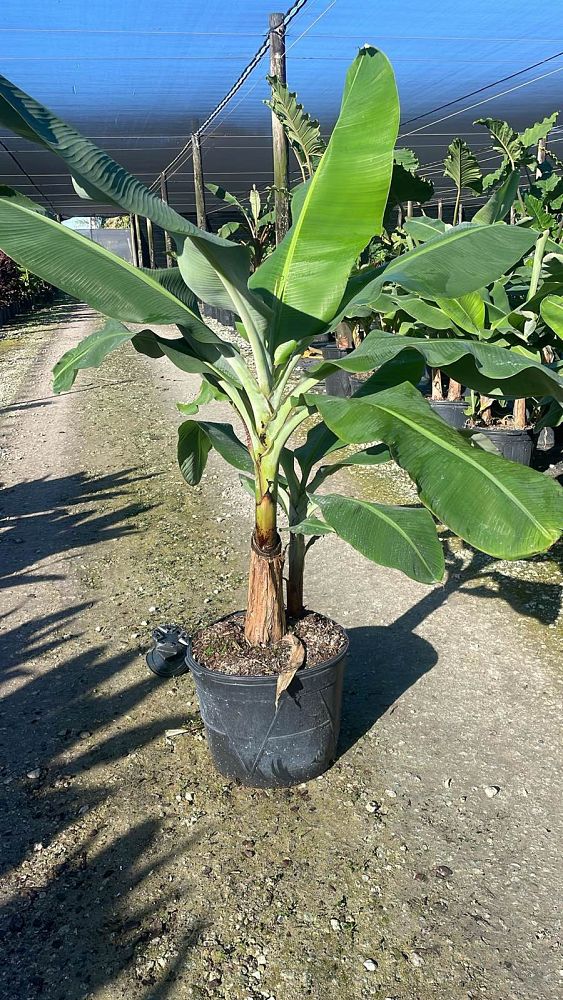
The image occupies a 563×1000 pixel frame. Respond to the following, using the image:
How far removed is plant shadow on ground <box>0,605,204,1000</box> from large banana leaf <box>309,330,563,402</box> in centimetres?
162

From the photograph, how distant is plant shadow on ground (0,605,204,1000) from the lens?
2.09m

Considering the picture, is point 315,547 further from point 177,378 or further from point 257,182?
point 257,182

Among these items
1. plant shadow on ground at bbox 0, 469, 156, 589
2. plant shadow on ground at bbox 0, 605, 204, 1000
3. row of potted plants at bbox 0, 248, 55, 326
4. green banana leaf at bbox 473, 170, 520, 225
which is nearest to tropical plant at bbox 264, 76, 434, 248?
green banana leaf at bbox 473, 170, 520, 225

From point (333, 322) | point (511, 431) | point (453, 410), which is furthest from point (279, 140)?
point (333, 322)

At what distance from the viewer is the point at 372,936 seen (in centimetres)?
214

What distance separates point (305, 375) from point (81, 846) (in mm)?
1662

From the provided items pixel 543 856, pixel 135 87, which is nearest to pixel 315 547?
pixel 543 856

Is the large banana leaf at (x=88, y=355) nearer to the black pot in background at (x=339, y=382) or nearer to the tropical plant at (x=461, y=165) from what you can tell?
the tropical plant at (x=461, y=165)

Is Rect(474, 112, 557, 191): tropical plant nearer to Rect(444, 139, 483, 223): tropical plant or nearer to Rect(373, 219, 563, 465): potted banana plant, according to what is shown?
Rect(444, 139, 483, 223): tropical plant

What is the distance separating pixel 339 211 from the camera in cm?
220

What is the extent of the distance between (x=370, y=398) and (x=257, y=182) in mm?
22832

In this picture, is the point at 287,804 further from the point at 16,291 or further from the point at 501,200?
the point at 16,291

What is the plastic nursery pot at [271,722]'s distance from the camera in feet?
8.34

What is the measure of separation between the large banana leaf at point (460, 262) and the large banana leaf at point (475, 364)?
158 mm
